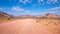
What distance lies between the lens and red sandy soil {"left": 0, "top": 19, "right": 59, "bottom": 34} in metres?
3.46

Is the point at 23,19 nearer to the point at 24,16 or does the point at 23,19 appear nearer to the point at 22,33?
the point at 24,16

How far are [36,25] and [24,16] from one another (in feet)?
1.24

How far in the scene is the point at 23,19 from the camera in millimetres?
3605

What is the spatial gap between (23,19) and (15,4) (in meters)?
0.42

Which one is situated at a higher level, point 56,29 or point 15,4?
point 15,4

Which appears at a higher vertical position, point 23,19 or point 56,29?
point 23,19

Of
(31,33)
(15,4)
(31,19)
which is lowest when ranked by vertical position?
(31,33)

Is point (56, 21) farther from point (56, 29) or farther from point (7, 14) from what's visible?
point (7, 14)

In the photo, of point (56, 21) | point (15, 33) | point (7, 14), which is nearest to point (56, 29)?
point (56, 21)

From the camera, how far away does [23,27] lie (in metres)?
3.55

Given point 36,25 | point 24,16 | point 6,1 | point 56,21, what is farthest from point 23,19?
point 56,21

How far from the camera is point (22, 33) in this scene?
136 inches

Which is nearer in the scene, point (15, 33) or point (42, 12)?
point (15, 33)

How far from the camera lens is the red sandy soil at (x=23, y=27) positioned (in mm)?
3455
